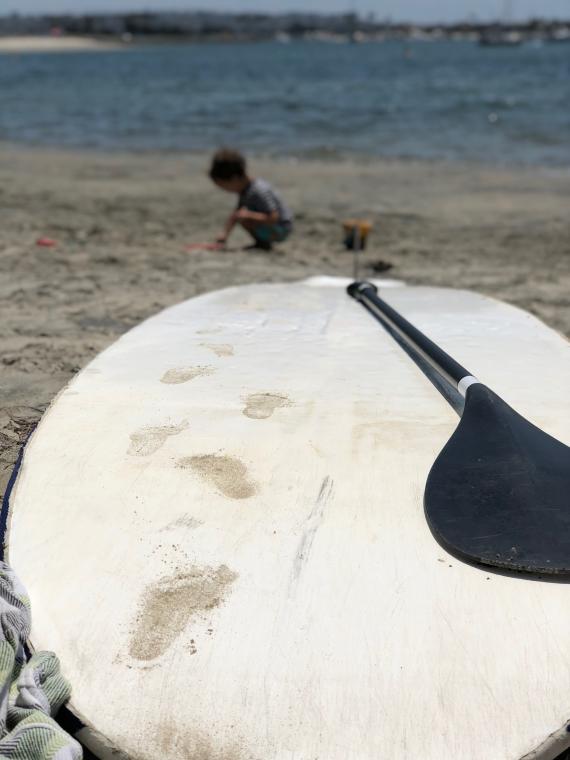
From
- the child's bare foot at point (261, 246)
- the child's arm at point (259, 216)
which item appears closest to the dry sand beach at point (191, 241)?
the child's bare foot at point (261, 246)

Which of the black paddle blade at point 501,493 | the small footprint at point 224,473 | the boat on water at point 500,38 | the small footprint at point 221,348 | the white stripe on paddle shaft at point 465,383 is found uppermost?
the boat on water at point 500,38

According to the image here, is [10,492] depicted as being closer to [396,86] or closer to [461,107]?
[461,107]

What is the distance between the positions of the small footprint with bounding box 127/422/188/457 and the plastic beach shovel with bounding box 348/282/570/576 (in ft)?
2.08

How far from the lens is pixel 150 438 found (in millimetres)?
1870

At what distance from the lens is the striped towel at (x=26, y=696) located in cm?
114

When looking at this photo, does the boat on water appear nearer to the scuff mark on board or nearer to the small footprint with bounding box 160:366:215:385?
the small footprint with bounding box 160:366:215:385

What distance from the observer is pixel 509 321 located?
2768mm

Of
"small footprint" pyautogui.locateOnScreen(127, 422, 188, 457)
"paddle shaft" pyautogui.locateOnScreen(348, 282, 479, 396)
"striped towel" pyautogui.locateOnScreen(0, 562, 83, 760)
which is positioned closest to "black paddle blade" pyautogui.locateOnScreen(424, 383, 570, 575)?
"paddle shaft" pyautogui.locateOnScreen(348, 282, 479, 396)

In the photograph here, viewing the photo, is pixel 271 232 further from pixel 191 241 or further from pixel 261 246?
pixel 191 241

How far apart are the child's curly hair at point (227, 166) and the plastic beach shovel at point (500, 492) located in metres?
3.36

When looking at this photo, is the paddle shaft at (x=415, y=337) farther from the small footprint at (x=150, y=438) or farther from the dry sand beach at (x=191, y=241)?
the dry sand beach at (x=191, y=241)

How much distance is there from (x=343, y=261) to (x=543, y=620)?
12.6 ft

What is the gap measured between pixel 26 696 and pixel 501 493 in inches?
37.7

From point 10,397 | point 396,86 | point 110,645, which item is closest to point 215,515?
point 110,645
